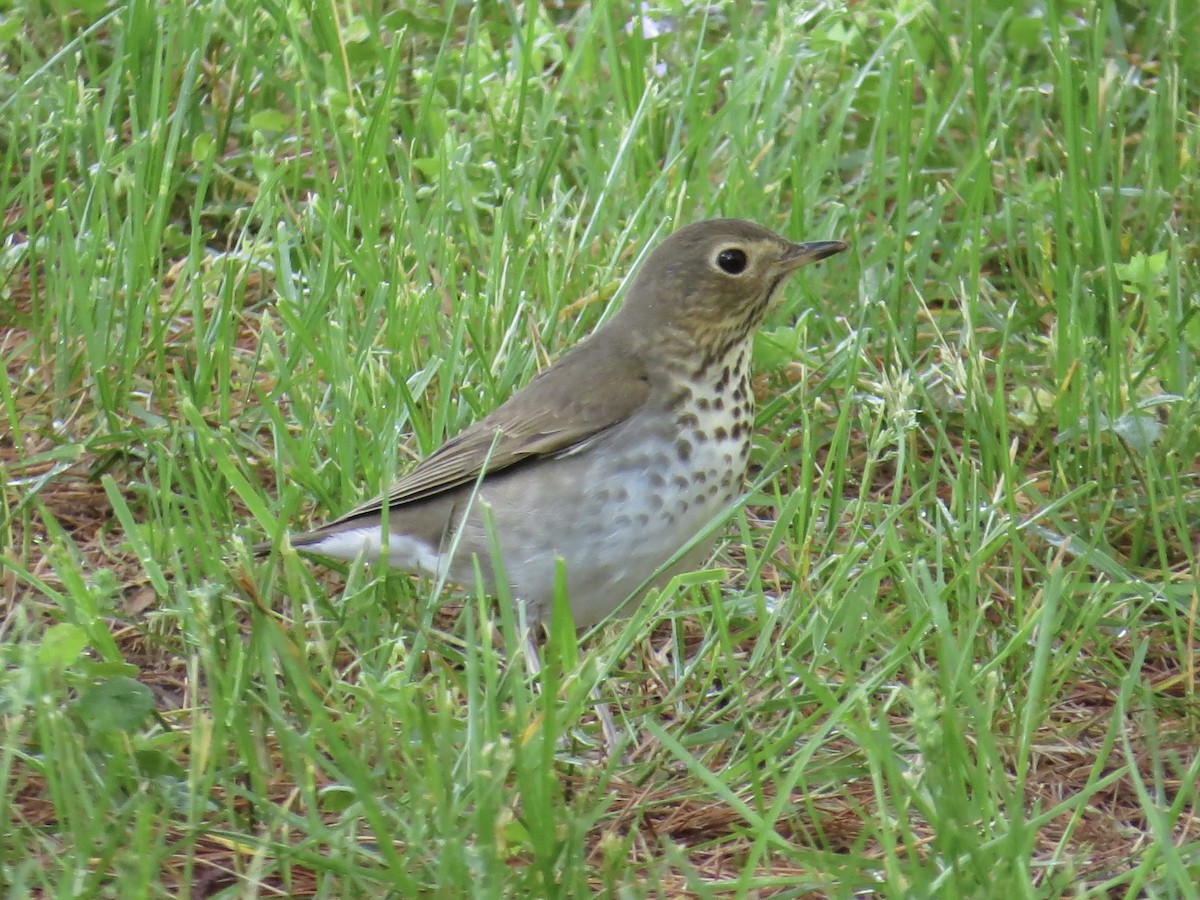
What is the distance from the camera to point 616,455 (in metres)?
4.47

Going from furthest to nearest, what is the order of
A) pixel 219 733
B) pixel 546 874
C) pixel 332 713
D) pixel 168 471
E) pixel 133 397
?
1. pixel 133 397
2. pixel 168 471
3. pixel 332 713
4. pixel 219 733
5. pixel 546 874

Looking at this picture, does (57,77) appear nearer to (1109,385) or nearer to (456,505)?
(456,505)

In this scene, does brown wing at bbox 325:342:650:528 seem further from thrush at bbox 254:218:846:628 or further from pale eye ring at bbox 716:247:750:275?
pale eye ring at bbox 716:247:750:275

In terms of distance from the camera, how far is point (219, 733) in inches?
134

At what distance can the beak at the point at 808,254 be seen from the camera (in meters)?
4.84

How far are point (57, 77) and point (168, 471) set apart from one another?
2158 mm

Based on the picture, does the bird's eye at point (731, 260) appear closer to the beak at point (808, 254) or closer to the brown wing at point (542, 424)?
the beak at point (808, 254)

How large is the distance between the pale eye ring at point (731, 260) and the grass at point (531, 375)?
381mm

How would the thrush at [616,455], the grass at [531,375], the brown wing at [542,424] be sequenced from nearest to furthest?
the grass at [531,375], the thrush at [616,455], the brown wing at [542,424]

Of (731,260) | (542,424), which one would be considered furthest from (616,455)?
(731,260)

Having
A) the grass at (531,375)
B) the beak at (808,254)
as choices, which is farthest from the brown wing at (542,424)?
the beak at (808,254)

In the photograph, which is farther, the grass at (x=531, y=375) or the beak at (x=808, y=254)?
the beak at (x=808, y=254)

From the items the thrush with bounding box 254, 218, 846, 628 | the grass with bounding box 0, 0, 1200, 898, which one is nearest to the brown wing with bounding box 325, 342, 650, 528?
the thrush with bounding box 254, 218, 846, 628

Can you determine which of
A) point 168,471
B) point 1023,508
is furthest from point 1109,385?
point 168,471
